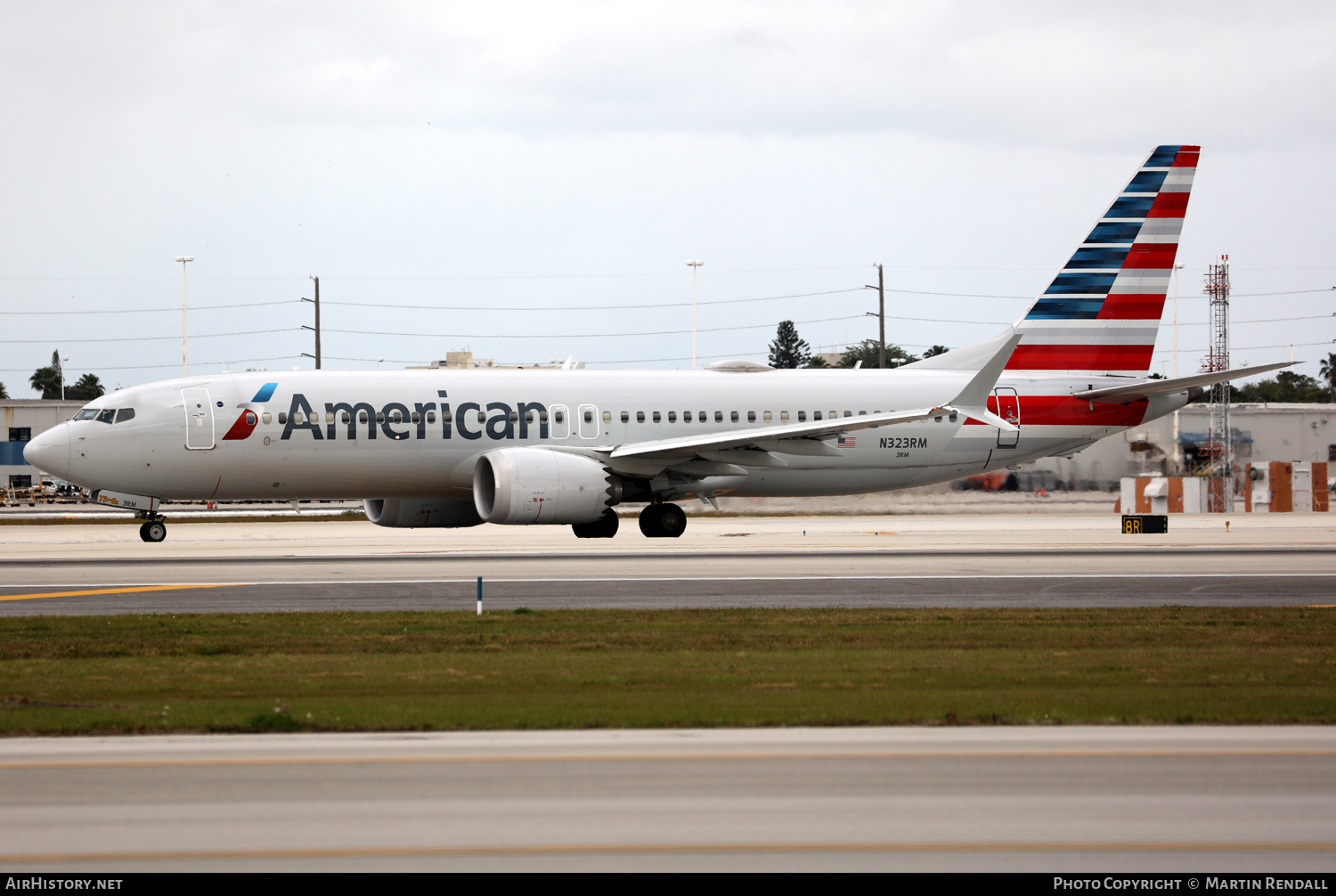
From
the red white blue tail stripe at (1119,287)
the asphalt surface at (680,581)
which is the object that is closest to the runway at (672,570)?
→ the asphalt surface at (680,581)

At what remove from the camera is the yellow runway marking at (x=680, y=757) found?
872 cm

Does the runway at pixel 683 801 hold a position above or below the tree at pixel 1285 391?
below

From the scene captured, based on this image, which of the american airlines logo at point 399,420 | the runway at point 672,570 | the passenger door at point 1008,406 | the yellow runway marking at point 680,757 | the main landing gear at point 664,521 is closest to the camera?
the yellow runway marking at point 680,757

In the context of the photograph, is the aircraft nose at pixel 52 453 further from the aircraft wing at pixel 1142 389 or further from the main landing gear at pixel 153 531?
the aircraft wing at pixel 1142 389

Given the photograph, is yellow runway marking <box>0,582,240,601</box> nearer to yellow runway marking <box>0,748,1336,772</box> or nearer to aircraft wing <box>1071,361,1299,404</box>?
yellow runway marking <box>0,748,1336,772</box>

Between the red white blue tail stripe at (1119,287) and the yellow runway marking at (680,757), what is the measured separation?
27248mm

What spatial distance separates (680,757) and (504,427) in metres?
22.8

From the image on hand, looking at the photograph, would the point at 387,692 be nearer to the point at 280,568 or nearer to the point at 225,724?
the point at 225,724

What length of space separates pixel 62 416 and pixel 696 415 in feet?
171

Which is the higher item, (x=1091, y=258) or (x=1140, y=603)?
(x=1091, y=258)

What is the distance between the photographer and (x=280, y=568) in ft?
83.7

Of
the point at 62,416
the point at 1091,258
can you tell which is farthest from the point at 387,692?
the point at 62,416

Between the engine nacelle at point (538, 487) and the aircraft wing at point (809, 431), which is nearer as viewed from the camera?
the engine nacelle at point (538, 487)

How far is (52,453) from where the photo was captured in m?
28.9
